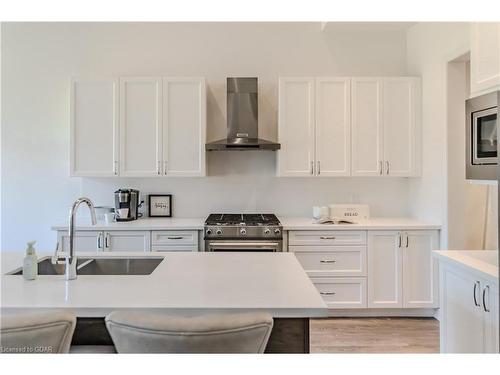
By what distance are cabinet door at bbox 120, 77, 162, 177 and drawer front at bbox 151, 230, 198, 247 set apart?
63cm

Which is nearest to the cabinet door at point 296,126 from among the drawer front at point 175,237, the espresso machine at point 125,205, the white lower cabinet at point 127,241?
the drawer front at point 175,237

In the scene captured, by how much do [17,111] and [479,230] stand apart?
4609 millimetres

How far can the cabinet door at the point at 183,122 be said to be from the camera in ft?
12.1

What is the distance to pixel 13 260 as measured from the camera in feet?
6.81

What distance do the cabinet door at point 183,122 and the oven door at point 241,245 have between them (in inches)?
31.6

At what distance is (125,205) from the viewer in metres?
3.80

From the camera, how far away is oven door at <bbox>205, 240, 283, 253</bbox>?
11.1 feet

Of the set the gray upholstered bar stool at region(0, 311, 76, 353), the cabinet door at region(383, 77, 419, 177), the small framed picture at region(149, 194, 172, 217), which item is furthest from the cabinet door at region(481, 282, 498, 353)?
the small framed picture at region(149, 194, 172, 217)

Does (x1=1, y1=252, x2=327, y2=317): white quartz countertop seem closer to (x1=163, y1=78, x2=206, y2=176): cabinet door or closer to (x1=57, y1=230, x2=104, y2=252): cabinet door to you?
(x1=57, y1=230, x2=104, y2=252): cabinet door

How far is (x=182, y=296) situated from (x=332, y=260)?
7.59 ft

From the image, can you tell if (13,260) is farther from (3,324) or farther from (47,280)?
(3,324)

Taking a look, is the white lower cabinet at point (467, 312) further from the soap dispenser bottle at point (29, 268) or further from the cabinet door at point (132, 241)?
the cabinet door at point (132, 241)

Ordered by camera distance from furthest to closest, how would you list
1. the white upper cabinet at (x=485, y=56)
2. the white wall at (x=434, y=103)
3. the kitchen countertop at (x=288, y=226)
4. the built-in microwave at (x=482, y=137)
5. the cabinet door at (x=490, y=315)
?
1. the kitchen countertop at (x=288, y=226)
2. the white wall at (x=434, y=103)
3. the white upper cabinet at (x=485, y=56)
4. the built-in microwave at (x=482, y=137)
5. the cabinet door at (x=490, y=315)

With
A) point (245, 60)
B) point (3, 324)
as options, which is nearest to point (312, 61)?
point (245, 60)
